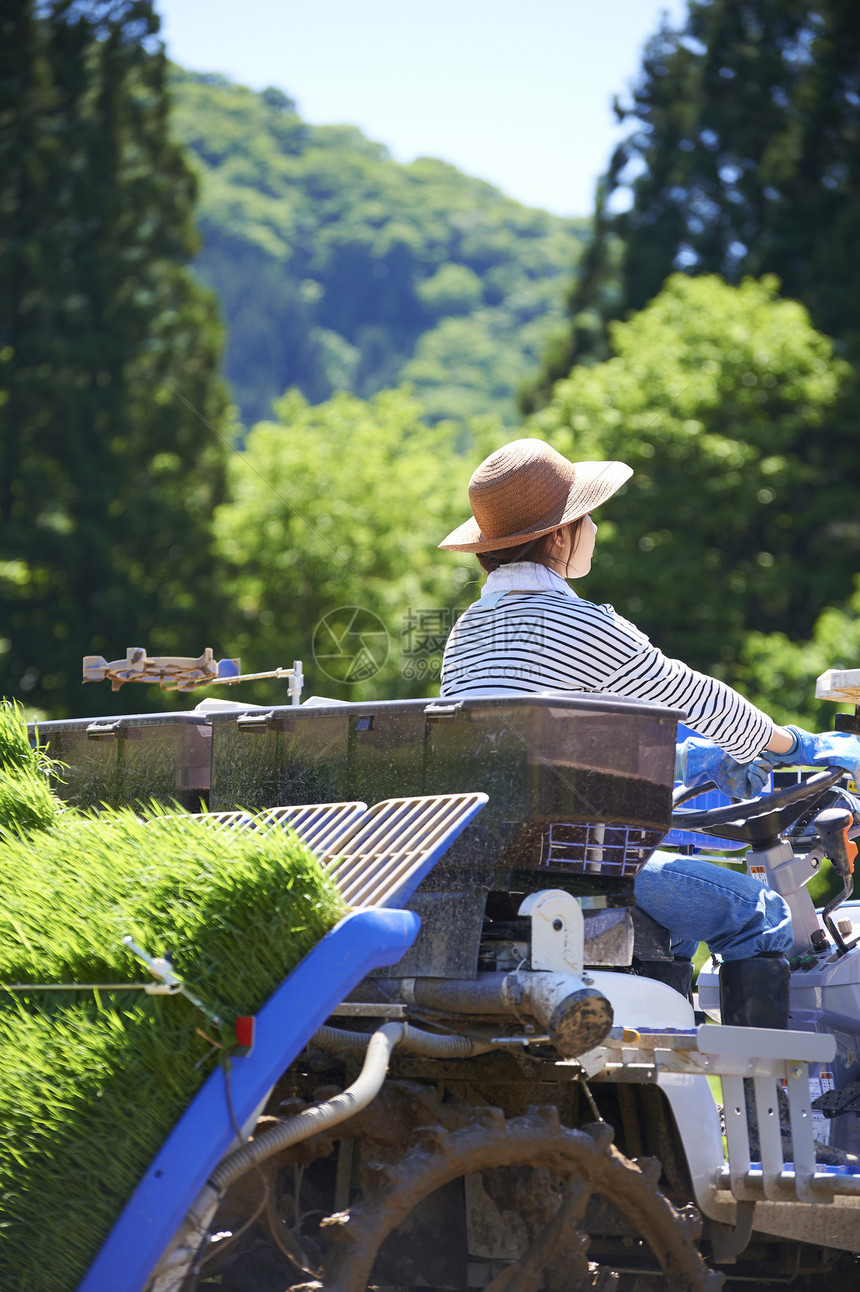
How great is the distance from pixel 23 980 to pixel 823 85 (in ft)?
87.9

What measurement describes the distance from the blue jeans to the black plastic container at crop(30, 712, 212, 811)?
1053 millimetres

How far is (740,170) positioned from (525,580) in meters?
27.2

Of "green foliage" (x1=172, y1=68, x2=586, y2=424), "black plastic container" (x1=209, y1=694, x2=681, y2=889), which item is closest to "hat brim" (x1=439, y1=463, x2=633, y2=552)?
"black plastic container" (x1=209, y1=694, x2=681, y2=889)

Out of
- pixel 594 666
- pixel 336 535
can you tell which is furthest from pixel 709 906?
pixel 336 535

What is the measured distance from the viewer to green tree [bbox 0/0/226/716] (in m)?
24.0

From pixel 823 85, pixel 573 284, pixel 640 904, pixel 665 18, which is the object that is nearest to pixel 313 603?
pixel 573 284

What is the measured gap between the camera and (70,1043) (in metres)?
2.20

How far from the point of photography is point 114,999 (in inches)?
87.4

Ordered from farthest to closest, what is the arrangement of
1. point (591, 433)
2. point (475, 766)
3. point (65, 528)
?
point (65, 528), point (591, 433), point (475, 766)

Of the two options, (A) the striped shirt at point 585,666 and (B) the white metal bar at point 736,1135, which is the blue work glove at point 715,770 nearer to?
(A) the striped shirt at point 585,666

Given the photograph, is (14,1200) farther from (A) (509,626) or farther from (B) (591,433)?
(B) (591,433)

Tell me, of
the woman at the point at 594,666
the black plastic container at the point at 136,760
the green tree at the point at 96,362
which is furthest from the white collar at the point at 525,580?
the green tree at the point at 96,362

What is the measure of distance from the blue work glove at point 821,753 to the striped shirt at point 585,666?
0.52ft

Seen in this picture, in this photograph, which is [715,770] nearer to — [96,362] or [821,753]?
[821,753]
